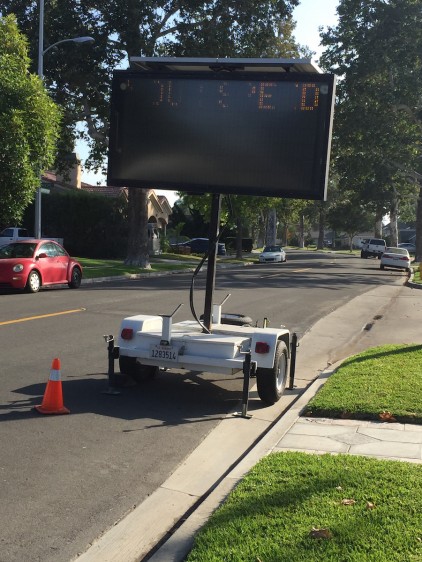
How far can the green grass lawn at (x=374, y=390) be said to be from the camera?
7599 mm

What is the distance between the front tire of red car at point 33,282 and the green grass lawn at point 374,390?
39.1 feet

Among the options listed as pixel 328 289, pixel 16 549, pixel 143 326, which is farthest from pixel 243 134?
pixel 328 289

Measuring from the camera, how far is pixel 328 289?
27.6 m

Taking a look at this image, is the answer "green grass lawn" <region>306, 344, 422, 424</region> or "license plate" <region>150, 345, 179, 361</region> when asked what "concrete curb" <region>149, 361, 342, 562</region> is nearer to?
"green grass lawn" <region>306, 344, 422, 424</region>

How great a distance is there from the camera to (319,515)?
4.59 meters

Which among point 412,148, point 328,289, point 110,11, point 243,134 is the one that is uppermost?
point 110,11

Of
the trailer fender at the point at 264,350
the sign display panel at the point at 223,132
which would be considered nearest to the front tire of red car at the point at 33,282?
the sign display panel at the point at 223,132

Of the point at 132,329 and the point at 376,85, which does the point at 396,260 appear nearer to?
the point at 376,85

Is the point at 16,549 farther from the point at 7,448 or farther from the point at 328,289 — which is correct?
the point at 328,289

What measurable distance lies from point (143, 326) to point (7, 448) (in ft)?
8.78

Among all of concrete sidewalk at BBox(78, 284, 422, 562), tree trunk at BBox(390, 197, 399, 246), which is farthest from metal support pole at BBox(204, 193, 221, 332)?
tree trunk at BBox(390, 197, 399, 246)

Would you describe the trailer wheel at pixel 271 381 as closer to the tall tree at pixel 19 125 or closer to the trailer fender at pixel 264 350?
the trailer fender at pixel 264 350

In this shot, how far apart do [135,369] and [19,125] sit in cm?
1379

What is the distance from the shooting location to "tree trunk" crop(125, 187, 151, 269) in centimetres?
3666
